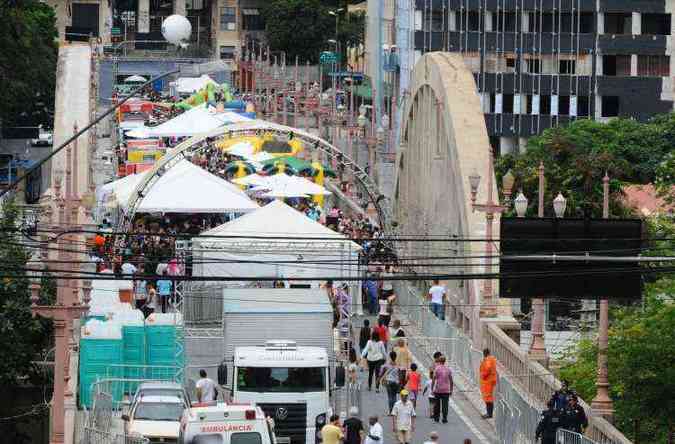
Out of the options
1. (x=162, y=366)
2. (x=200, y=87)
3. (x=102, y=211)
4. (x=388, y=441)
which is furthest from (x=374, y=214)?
(x=200, y=87)

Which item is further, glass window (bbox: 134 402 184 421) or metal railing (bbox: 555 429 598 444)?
glass window (bbox: 134 402 184 421)

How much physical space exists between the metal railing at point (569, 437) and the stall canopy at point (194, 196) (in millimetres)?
27414

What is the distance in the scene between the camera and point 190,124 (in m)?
94.1

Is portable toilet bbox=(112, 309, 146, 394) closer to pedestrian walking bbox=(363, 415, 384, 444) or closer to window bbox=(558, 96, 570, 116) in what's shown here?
pedestrian walking bbox=(363, 415, 384, 444)

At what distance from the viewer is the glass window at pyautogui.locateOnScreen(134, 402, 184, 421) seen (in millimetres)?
42094

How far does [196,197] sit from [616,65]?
172 feet

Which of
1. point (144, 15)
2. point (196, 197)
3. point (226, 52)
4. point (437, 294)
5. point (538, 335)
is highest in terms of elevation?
point (144, 15)

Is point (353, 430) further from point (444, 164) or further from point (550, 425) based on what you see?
point (444, 164)

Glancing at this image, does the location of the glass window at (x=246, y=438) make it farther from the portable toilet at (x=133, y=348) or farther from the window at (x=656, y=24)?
the window at (x=656, y=24)

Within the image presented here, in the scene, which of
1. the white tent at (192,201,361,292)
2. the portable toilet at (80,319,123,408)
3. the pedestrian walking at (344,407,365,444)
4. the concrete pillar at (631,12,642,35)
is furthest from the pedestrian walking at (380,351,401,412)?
the concrete pillar at (631,12,642,35)

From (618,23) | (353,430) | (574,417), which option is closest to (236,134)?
(353,430)

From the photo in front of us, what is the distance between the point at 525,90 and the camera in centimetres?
11550

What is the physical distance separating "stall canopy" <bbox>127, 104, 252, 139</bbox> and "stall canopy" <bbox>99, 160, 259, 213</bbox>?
2447cm

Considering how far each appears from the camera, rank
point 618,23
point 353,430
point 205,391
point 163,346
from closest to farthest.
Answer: point 353,430, point 205,391, point 163,346, point 618,23
